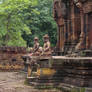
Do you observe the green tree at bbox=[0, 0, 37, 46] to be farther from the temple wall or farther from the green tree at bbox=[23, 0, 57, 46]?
the green tree at bbox=[23, 0, 57, 46]

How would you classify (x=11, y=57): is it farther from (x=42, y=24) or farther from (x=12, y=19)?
(x=42, y=24)

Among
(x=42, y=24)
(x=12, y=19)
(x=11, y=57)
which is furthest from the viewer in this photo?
(x=42, y=24)

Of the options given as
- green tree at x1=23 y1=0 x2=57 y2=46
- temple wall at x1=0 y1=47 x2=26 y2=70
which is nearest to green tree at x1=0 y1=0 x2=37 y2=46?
temple wall at x1=0 y1=47 x2=26 y2=70

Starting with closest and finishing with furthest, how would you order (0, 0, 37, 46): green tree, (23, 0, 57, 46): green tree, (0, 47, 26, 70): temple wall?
(0, 47, 26, 70): temple wall, (0, 0, 37, 46): green tree, (23, 0, 57, 46): green tree

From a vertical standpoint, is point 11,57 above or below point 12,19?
below

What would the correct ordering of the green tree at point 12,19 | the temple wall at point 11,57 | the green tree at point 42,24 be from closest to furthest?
the temple wall at point 11,57 → the green tree at point 12,19 → the green tree at point 42,24

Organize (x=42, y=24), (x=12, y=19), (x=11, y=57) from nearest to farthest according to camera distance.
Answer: (x=11, y=57) → (x=12, y=19) → (x=42, y=24)

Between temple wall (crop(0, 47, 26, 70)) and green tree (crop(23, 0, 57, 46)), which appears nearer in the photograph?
temple wall (crop(0, 47, 26, 70))

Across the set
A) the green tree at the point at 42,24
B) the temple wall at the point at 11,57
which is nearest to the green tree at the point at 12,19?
the temple wall at the point at 11,57

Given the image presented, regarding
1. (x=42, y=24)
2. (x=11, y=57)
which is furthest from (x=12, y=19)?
(x=42, y=24)

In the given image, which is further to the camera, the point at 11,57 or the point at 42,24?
the point at 42,24

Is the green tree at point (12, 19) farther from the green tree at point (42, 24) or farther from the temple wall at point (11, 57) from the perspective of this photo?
the green tree at point (42, 24)

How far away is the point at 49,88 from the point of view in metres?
9.87

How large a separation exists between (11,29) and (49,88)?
630 inches
